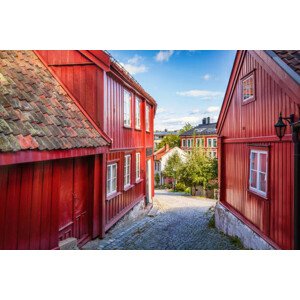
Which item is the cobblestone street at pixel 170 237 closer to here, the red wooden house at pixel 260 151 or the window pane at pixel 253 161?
the red wooden house at pixel 260 151

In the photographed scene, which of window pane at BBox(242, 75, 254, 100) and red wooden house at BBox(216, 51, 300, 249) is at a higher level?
window pane at BBox(242, 75, 254, 100)

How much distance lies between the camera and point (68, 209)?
3.60m

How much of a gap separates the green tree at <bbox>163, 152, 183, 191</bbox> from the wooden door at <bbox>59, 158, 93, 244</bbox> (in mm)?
2667

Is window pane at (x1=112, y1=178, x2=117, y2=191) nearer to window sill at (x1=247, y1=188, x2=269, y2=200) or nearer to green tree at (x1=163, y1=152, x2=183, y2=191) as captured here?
green tree at (x1=163, y1=152, x2=183, y2=191)

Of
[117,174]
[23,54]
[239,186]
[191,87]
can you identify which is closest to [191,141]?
[239,186]

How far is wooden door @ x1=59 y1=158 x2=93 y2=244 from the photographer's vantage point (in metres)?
3.49

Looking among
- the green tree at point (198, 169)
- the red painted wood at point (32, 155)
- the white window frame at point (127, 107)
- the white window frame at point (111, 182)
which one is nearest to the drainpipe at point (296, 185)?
the green tree at point (198, 169)

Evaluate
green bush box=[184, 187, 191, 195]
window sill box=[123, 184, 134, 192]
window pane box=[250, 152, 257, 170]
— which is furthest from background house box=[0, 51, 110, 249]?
green bush box=[184, 187, 191, 195]

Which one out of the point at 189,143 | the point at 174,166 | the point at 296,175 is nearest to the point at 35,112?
the point at 296,175

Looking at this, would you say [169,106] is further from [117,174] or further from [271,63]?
[117,174]

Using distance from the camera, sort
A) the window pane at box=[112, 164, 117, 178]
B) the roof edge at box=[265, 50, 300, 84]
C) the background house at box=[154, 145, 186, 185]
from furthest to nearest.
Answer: the background house at box=[154, 145, 186, 185] < the window pane at box=[112, 164, 117, 178] < the roof edge at box=[265, 50, 300, 84]

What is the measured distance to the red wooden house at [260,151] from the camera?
2895 mm

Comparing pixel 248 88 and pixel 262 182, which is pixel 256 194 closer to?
pixel 262 182

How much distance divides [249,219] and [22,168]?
3351 mm
